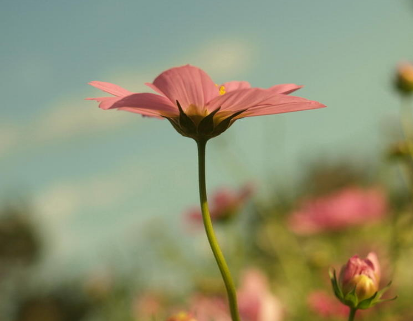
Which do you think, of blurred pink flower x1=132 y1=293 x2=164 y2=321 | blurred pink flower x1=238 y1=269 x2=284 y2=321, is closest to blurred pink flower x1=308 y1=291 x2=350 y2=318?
blurred pink flower x1=238 y1=269 x2=284 y2=321

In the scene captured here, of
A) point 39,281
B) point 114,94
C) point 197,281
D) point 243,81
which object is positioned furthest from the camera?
point 39,281

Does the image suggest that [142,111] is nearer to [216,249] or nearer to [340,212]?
[216,249]

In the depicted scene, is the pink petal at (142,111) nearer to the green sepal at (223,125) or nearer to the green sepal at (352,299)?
the green sepal at (223,125)

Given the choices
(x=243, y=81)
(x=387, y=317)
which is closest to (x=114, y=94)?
(x=243, y=81)

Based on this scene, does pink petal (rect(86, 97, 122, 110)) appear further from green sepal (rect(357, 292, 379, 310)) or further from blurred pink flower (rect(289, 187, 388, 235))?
blurred pink flower (rect(289, 187, 388, 235))

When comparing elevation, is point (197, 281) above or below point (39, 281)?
above

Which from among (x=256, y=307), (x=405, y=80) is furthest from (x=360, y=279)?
(x=405, y=80)

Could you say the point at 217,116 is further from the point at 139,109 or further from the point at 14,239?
the point at 14,239
